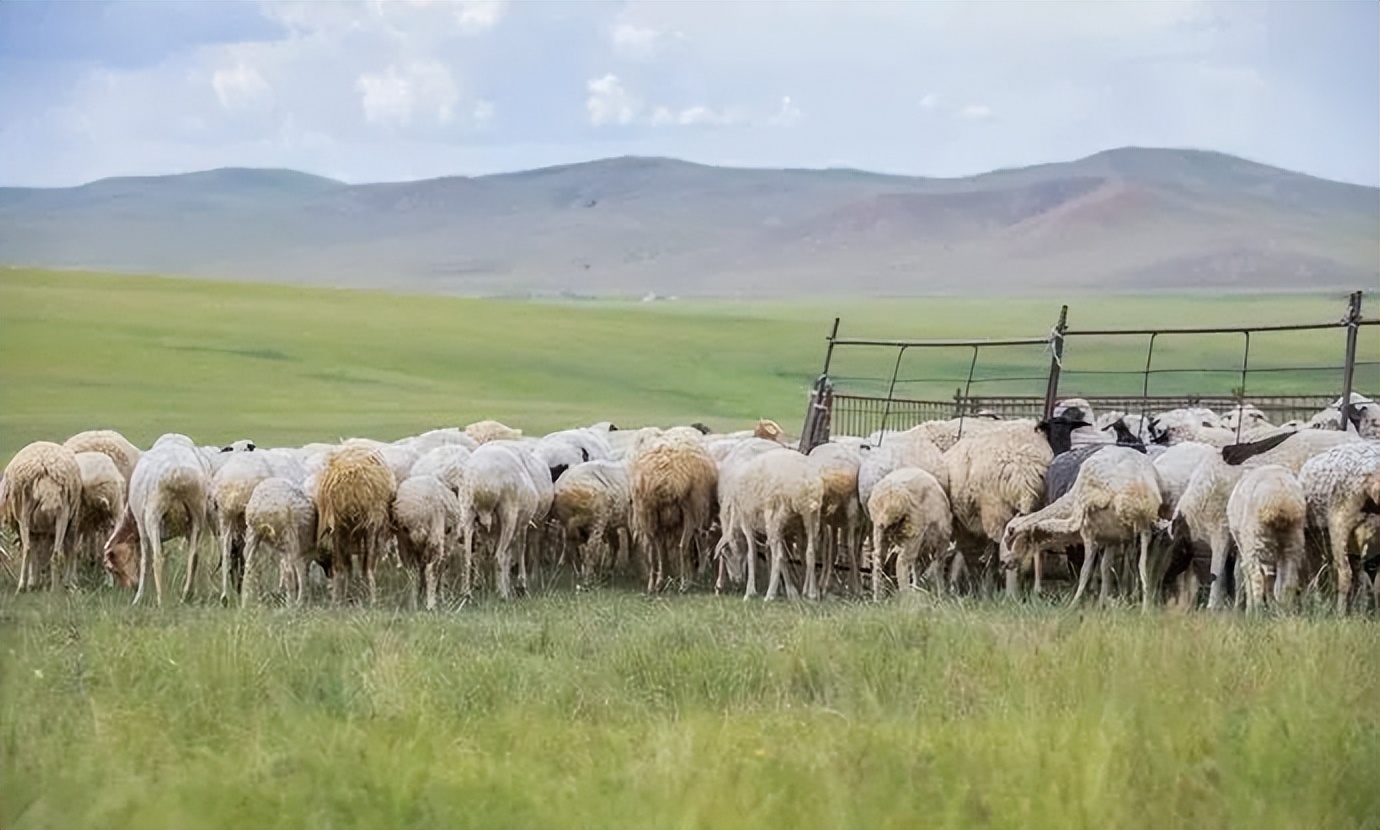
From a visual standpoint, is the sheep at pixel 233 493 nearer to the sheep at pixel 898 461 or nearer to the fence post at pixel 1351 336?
the sheep at pixel 898 461

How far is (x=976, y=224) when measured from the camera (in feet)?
33.0

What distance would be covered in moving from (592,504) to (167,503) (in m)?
3.00

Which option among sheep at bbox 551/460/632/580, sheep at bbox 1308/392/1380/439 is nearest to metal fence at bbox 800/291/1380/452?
sheep at bbox 1308/392/1380/439

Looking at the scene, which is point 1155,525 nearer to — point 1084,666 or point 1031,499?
point 1031,499

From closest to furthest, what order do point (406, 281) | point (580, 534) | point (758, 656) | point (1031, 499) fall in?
1. point (758, 656)
2. point (406, 281)
3. point (1031, 499)
4. point (580, 534)

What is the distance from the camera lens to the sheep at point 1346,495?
384 inches

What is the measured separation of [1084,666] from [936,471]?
5.21m

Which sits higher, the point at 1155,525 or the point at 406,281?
the point at 406,281

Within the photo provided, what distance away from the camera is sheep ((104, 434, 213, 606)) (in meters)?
11.7

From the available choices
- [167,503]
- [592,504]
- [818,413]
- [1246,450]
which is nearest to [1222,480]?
[1246,450]

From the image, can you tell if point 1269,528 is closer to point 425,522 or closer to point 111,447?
point 425,522

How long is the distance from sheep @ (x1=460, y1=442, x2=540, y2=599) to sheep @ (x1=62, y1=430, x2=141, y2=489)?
2607 mm

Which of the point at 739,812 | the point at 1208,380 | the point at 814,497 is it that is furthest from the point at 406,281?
the point at 1208,380

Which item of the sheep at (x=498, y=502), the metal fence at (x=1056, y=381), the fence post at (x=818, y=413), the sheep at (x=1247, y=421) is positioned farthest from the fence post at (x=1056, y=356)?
the sheep at (x=498, y=502)
